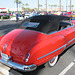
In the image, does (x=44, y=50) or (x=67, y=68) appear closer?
(x=44, y=50)

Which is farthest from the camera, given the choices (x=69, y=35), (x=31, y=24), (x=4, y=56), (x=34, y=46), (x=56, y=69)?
(x=69, y=35)

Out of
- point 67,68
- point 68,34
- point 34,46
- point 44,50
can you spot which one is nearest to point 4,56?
point 34,46

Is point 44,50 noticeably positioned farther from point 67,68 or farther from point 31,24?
point 31,24

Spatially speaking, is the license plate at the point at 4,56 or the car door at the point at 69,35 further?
the car door at the point at 69,35

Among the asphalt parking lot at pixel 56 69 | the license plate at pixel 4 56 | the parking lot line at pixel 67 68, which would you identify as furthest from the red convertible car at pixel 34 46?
the parking lot line at pixel 67 68

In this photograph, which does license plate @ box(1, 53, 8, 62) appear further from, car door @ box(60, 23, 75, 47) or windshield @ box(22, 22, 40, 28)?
car door @ box(60, 23, 75, 47)

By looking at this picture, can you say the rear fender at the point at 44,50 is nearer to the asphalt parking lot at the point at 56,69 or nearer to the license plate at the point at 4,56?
the asphalt parking lot at the point at 56,69

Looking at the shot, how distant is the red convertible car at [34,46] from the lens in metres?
2.56

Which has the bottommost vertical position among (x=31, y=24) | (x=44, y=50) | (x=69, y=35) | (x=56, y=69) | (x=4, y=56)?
(x=56, y=69)

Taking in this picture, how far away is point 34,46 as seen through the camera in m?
2.65

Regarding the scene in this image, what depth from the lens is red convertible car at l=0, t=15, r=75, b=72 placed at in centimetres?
256

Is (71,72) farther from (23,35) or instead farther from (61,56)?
(23,35)

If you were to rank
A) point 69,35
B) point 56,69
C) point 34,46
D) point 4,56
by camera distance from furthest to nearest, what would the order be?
point 69,35 → point 56,69 → point 4,56 → point 34,46

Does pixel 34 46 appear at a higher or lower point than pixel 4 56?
higher
